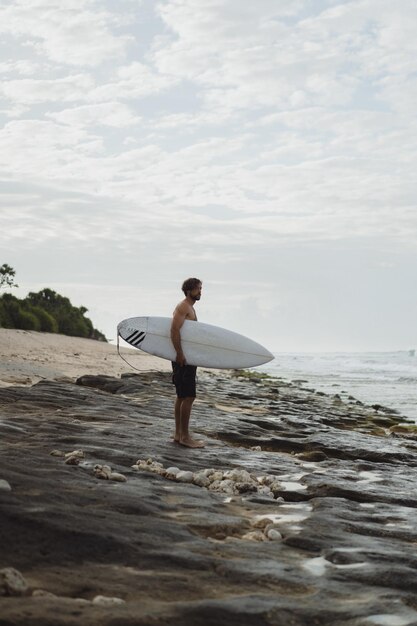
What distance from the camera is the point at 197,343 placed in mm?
9938

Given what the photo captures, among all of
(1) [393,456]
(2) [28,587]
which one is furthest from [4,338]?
(2) [28,587]

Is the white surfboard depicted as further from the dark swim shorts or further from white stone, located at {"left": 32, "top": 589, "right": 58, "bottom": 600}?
white stone, located at {"left": 32, "top": 589, "right": 58, "bottom": 600}

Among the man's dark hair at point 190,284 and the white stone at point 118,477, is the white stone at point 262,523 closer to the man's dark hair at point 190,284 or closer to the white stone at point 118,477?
the white stone at point 118,477

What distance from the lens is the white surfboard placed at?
988 cm

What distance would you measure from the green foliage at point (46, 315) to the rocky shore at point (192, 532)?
97.3 feet

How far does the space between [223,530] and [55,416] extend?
5.23m

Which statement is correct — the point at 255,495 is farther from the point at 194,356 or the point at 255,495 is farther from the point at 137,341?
the point at 137,341

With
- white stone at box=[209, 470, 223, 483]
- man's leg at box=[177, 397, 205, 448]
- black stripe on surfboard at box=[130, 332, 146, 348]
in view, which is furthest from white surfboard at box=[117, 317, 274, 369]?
white stone at box=[209, 470, 223, 483]

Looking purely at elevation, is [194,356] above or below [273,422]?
above

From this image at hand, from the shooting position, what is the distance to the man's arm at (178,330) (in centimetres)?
911

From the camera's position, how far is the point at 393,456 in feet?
31.9

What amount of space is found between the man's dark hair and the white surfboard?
2.60 feet

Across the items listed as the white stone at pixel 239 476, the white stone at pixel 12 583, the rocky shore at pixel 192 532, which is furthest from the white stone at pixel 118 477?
the white stone at pixel 12 583

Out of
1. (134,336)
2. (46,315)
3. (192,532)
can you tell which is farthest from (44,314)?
(192,532)
